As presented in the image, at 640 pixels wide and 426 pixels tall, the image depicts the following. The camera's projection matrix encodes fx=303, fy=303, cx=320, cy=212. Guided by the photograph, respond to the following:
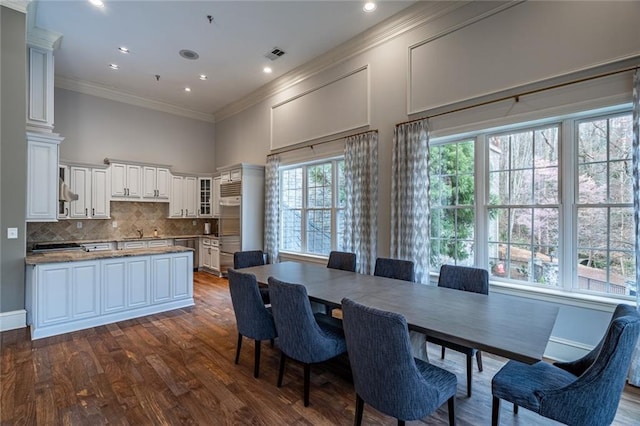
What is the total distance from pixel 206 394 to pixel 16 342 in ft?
8.33

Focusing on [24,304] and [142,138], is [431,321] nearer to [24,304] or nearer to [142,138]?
[24,304]

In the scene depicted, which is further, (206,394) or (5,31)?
(5,31)

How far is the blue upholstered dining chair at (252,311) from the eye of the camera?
246 centimetres

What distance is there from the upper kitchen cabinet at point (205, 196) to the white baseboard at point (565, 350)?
6.72 metres

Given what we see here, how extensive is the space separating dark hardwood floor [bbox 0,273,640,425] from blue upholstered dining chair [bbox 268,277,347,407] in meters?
Answer: 0.36

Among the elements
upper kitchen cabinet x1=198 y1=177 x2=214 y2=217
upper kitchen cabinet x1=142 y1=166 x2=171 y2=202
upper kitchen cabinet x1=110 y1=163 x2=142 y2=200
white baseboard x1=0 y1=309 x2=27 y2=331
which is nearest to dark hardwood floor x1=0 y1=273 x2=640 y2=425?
white baseboard x1=0 y1=309 x2=27 y2=331

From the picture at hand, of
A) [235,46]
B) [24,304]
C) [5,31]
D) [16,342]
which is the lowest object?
[16,342]

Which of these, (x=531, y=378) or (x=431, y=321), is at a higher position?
(x=431, y=321)

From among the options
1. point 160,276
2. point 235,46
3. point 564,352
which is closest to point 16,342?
point 160,276

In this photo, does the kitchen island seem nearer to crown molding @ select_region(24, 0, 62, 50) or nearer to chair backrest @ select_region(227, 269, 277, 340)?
chair backrest @ select_region(227, 269, 277, 340)

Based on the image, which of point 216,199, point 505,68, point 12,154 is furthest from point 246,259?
point 216,199

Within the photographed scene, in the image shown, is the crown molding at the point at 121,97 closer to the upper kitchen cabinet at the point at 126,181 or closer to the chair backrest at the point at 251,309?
the upper kitchen cabinet at the point at 126,181

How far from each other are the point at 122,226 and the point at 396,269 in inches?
237

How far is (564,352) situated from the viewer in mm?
2779
